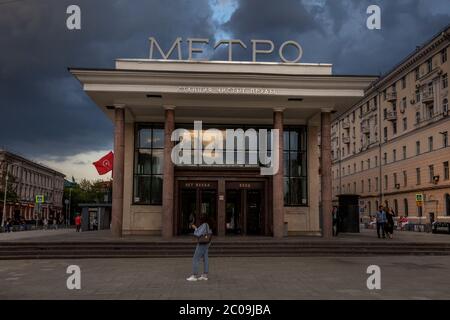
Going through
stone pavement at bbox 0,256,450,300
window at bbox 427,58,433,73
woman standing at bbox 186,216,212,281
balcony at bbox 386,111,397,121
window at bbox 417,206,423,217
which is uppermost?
window at bbox 427,58,433,73

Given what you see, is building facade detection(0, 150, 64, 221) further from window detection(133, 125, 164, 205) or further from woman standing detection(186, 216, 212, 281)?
woman standing detection(186, 216, 212, 281)

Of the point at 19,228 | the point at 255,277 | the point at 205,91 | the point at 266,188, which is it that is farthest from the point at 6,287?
the point at 19,228

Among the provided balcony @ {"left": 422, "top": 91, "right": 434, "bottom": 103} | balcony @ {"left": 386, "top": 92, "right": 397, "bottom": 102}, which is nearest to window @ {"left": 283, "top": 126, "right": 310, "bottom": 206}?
balcony @ {"left": 422, "top": 91, "right": 434, "bottom": 103}

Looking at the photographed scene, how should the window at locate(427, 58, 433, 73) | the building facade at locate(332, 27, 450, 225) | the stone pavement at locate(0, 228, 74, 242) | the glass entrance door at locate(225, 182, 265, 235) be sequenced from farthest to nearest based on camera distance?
the window at locate(427, 58, 433, 73) → the building facade at locate(332, 27, 450, 225) → the glass entrance door at locate(225, 182, 265, 235) → the stone pavement at locate(0, 228, 74, 242)

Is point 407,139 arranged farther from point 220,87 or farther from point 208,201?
point 220,87

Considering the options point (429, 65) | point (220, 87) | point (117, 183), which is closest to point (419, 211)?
point (429, 65)

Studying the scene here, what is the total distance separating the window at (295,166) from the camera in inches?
1094

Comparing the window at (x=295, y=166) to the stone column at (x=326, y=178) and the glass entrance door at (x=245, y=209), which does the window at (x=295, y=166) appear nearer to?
the glass entrance door at (x=245, y=209)

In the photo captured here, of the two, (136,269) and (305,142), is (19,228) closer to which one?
(305,142)

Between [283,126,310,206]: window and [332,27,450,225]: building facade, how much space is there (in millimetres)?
28025

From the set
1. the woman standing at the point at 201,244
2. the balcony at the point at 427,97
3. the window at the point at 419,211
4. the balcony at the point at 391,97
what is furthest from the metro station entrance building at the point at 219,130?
the balcony at the point at 391,97

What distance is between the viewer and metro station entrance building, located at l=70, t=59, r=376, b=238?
2338 centimetres
